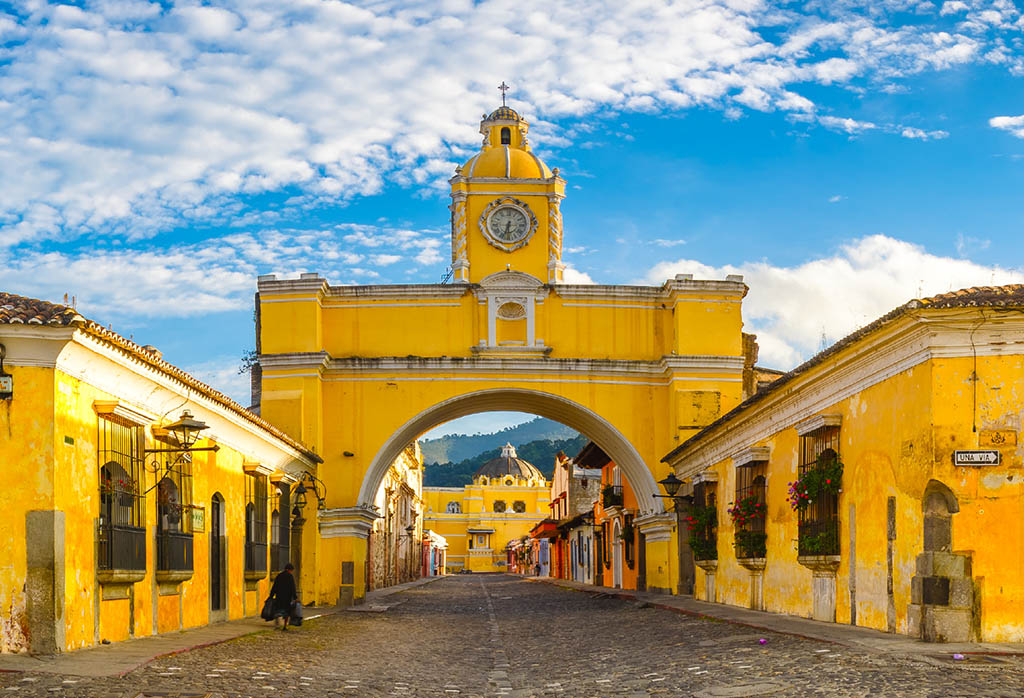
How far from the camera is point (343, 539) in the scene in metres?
23.5

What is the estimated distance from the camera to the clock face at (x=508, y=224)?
25.0 meters

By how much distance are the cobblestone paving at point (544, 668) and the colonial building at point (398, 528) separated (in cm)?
1629

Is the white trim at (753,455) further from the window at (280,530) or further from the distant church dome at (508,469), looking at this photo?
the distant church dome at (508,469)

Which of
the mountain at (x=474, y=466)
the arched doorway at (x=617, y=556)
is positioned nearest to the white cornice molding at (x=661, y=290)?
the arched doorway at (x=617, y=556)

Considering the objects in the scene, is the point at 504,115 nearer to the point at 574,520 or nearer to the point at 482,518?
the point at 574,520

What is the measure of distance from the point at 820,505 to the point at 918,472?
10.7 ft

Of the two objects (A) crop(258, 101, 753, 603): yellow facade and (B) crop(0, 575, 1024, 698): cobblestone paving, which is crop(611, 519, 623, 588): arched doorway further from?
(B) crop(0, 575, 1024, 698): cobblestone paving

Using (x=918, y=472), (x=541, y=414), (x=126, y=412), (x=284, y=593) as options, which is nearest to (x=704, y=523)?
(x=541, y=414)

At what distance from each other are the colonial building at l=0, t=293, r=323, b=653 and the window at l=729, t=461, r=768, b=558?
7.28m

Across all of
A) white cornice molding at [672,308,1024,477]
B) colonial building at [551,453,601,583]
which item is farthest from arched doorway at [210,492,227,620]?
colonial building at [551,453,601,583]

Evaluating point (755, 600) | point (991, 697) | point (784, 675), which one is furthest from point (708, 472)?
point (991, 697)

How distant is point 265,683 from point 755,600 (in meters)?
9.74

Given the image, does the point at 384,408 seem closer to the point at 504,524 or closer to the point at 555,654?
the point at 555,654

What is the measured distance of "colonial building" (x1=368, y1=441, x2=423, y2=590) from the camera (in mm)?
38469
